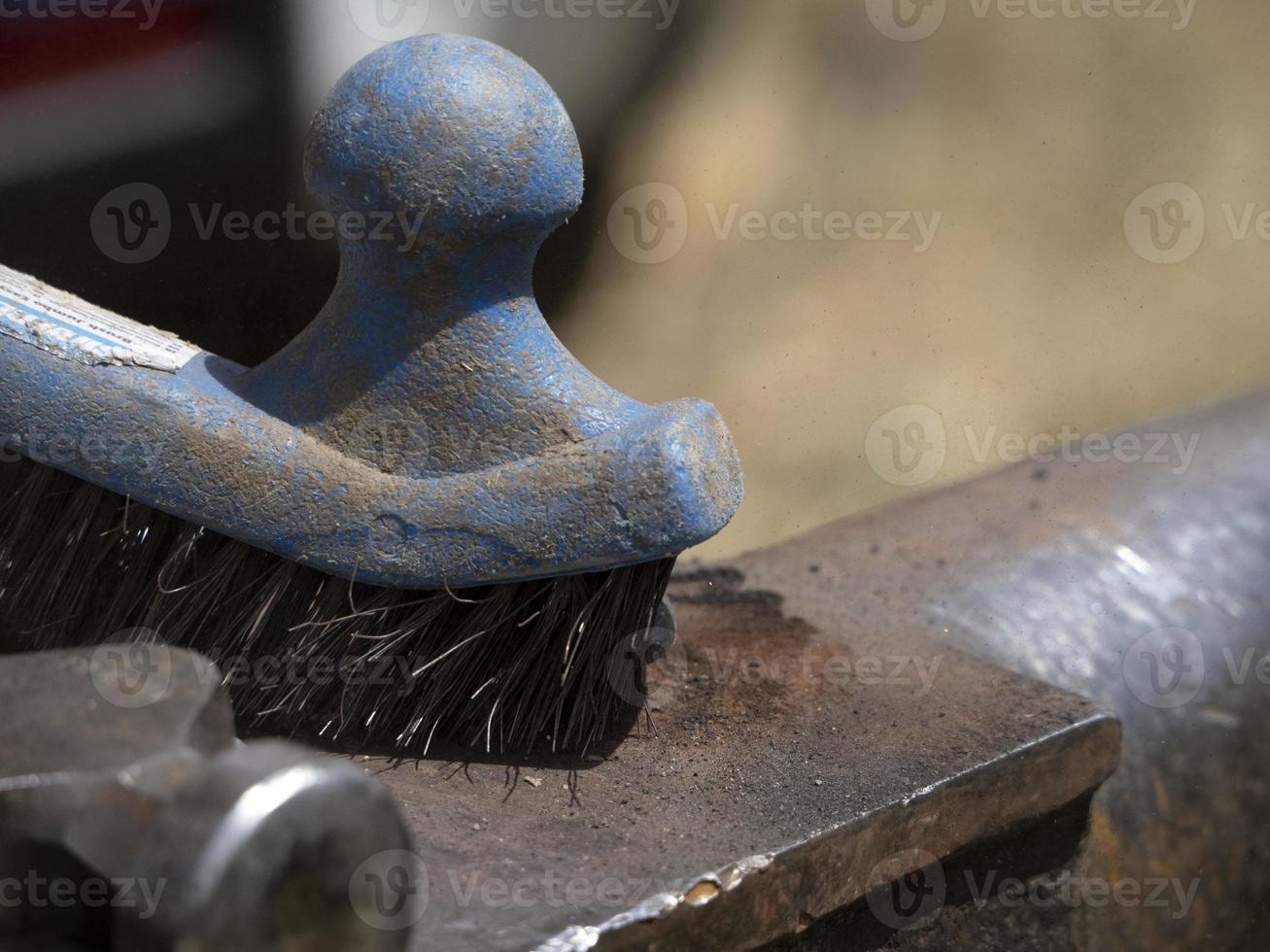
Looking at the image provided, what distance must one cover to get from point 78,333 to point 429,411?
0.95 feet

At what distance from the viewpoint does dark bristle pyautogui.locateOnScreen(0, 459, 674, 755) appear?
3.65 feet

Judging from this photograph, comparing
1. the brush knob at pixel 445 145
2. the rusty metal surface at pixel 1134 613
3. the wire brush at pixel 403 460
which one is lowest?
the rusty metal surface at pixel 1134 613

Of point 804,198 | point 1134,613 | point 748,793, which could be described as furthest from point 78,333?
point 804,198

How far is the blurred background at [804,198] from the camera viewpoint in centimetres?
148

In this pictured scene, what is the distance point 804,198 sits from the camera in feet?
7.32

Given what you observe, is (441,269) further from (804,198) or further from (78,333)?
(804,198)

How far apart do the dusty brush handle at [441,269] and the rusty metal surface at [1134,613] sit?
587 mm

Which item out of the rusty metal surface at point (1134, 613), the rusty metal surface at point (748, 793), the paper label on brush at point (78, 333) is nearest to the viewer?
the rusty metal surface at point (748, 793)

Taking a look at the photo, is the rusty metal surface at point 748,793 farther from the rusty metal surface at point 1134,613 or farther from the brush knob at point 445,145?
the brush knob at point 445,145

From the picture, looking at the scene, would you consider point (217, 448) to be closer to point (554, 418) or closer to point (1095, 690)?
point (554, 418)

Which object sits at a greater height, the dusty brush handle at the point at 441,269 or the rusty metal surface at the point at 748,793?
the dusty brush handle at the point at 441,269

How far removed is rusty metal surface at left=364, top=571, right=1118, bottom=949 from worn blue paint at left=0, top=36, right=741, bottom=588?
195mm

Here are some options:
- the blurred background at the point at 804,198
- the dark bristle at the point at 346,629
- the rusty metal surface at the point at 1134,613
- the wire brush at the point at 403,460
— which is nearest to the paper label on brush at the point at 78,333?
the wire brush at the point at 403,460

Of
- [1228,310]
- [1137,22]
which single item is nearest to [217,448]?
[1137,22]
